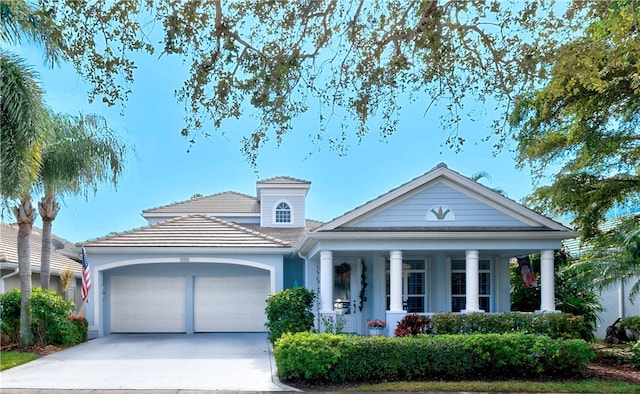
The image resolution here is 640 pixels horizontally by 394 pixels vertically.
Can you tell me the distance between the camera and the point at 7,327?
1497cm

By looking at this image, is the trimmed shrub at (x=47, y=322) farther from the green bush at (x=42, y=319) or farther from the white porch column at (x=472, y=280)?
the white porch column at (x=472, y=280)

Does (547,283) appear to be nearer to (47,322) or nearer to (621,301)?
(621,301)

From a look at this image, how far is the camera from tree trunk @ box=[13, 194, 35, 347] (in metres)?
14.6

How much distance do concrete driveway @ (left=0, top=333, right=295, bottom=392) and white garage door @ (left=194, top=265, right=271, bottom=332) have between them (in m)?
2.54

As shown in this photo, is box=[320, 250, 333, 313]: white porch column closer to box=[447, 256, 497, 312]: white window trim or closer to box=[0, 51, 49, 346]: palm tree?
box=[447, 256, 497, 312]: white window trim

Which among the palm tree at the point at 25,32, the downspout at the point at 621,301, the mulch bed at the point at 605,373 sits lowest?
the mulch bed at the point at 605,373

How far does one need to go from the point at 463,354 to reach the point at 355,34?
627cm

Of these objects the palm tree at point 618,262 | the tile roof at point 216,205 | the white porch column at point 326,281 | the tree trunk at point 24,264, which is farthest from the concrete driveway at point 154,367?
the palm tree at point 618,262

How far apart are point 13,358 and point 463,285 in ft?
39.4

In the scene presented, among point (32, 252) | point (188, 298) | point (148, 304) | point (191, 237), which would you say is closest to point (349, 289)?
point (191, 237)

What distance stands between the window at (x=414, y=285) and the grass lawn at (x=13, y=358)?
9519 millimetres

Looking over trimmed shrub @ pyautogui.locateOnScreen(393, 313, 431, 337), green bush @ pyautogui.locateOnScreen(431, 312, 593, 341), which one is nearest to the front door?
trimmed shrub @ pyautogui.locateOnScreen(393, 313, 431, 337)

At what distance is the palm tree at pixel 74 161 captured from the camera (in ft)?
50.0

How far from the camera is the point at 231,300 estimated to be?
1903 centimetres
